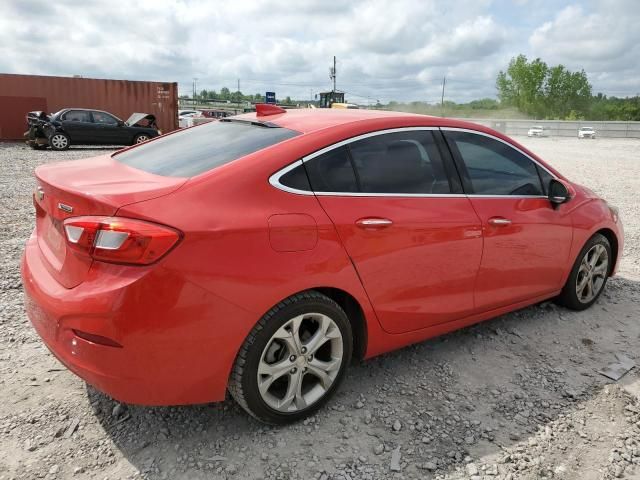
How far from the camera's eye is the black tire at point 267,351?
2324 millimetres

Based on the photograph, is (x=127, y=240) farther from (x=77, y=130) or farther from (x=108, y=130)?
(x=108, y=130)

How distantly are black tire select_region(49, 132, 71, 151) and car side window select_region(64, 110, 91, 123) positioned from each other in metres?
0.58

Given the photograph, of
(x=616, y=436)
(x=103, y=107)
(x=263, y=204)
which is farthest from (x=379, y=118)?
(x=103, y=107)

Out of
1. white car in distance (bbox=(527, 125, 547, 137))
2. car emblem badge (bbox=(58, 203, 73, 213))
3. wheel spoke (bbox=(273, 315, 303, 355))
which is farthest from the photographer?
white car in distance (bbox=(527, 125, 547, 137))

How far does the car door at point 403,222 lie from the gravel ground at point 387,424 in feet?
1.45

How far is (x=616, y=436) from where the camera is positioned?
266cm

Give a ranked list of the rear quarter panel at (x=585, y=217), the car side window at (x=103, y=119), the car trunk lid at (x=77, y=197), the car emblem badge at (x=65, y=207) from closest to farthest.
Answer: the car trunk lid at (x=77, y=197) → the car emblem badge at (x=65, y=207) → the rear quarter panel at (x=585, y=217) → the car side window at (x=103, y=119)

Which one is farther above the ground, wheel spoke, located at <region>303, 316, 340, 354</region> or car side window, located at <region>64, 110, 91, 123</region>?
car side window, located at <region>64, 110, 91, 123</region>

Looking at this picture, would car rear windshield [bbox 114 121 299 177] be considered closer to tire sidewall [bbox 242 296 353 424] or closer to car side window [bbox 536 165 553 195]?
tire sidewall [bbox 242 296 353 424]

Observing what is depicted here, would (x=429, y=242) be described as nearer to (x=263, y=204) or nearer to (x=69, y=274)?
(x=263, y=204)

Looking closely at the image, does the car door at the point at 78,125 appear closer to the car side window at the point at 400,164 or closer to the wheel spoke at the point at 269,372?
the car side window at the point at 400,164

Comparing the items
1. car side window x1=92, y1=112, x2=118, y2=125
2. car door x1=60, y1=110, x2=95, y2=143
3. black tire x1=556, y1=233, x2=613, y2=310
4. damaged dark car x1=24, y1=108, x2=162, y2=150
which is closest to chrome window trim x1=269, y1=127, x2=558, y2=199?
black tire x1=556, y1=233, x2=613, y2=310

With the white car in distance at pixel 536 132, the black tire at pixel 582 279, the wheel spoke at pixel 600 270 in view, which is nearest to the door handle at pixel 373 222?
the black tire at pixel 582 279

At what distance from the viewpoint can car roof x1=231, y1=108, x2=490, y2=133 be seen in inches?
112
